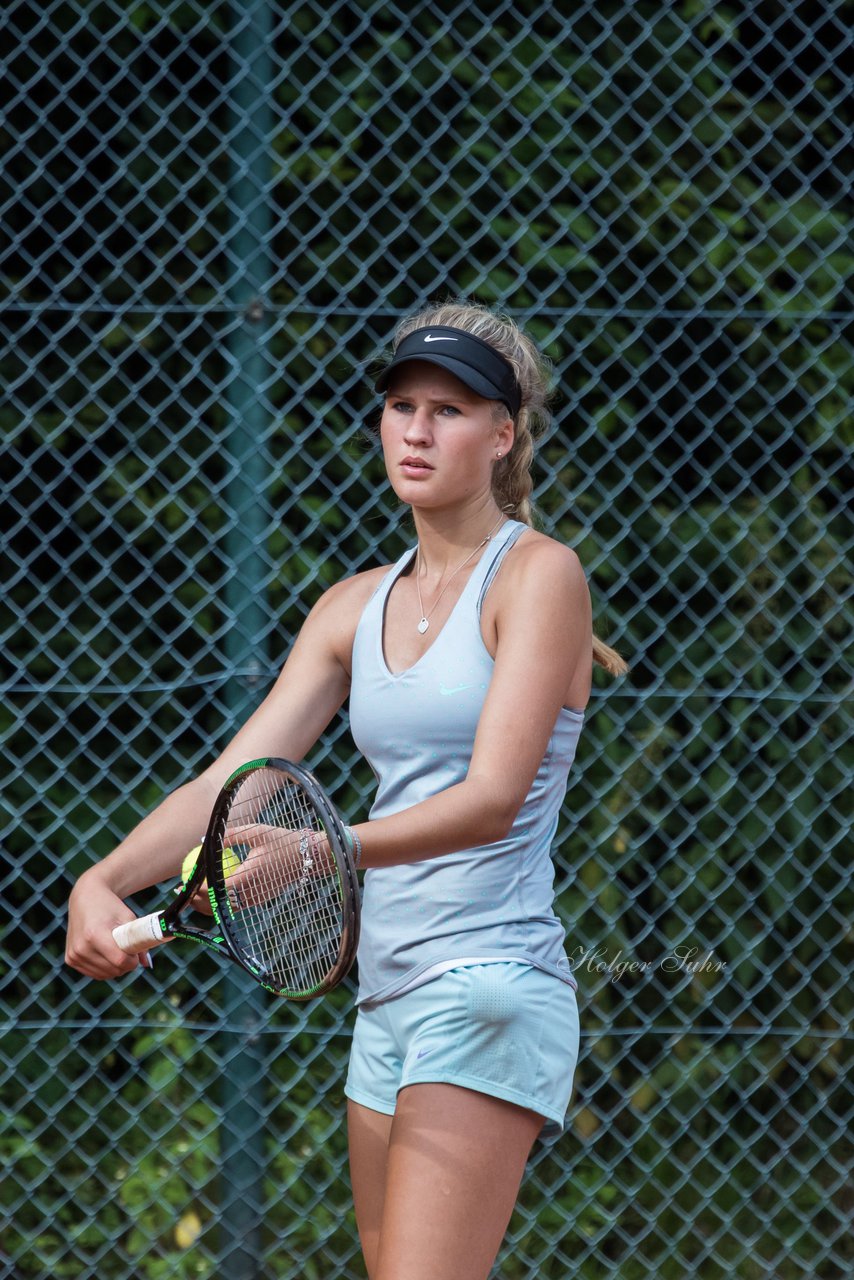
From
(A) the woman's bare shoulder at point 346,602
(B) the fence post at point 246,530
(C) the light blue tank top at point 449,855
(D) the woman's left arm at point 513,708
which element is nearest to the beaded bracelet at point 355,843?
(D) the woman's left arm at point 513,708

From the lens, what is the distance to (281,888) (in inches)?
70.7

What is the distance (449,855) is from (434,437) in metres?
0.51

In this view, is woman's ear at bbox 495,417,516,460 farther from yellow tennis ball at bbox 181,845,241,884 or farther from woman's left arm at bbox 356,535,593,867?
yellow tennis ball at bbox 181,845,241,884

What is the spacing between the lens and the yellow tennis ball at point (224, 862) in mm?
1821

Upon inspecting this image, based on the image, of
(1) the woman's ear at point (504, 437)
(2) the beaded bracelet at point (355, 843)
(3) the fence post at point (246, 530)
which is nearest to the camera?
(2) the beaded bracelet at point (355, 843)

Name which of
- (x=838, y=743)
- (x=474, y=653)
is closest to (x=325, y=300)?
(x=838, y=743)

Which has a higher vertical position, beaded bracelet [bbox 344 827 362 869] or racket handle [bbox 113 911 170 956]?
beaded bracelet [bbox 344 827 362 869]

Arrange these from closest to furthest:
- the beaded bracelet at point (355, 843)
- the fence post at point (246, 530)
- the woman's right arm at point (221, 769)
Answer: the beaded bracelet at point (355, 843) → the woman's right arm at point (221, 769) → the fence post at point (246, 530)

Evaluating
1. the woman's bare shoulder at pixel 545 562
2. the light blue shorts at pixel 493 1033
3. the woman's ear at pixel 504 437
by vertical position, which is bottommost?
the light blue shorts at pixel 493 1033

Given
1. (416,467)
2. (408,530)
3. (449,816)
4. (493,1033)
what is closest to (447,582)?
(416,467)

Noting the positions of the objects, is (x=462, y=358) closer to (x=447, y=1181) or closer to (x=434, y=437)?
(x=434, y=437)

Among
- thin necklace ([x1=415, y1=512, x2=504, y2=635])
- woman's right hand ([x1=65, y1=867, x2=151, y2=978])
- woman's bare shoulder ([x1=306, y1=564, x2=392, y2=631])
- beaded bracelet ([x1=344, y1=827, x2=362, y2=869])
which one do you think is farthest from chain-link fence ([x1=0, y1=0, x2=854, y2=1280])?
beaded bracelet ([x1=344, y1=827, x2=362, y2=869])

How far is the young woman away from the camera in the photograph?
169 centimetres

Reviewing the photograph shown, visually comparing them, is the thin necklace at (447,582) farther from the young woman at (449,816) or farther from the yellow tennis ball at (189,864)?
the yellow tennis ball at (189,864)
